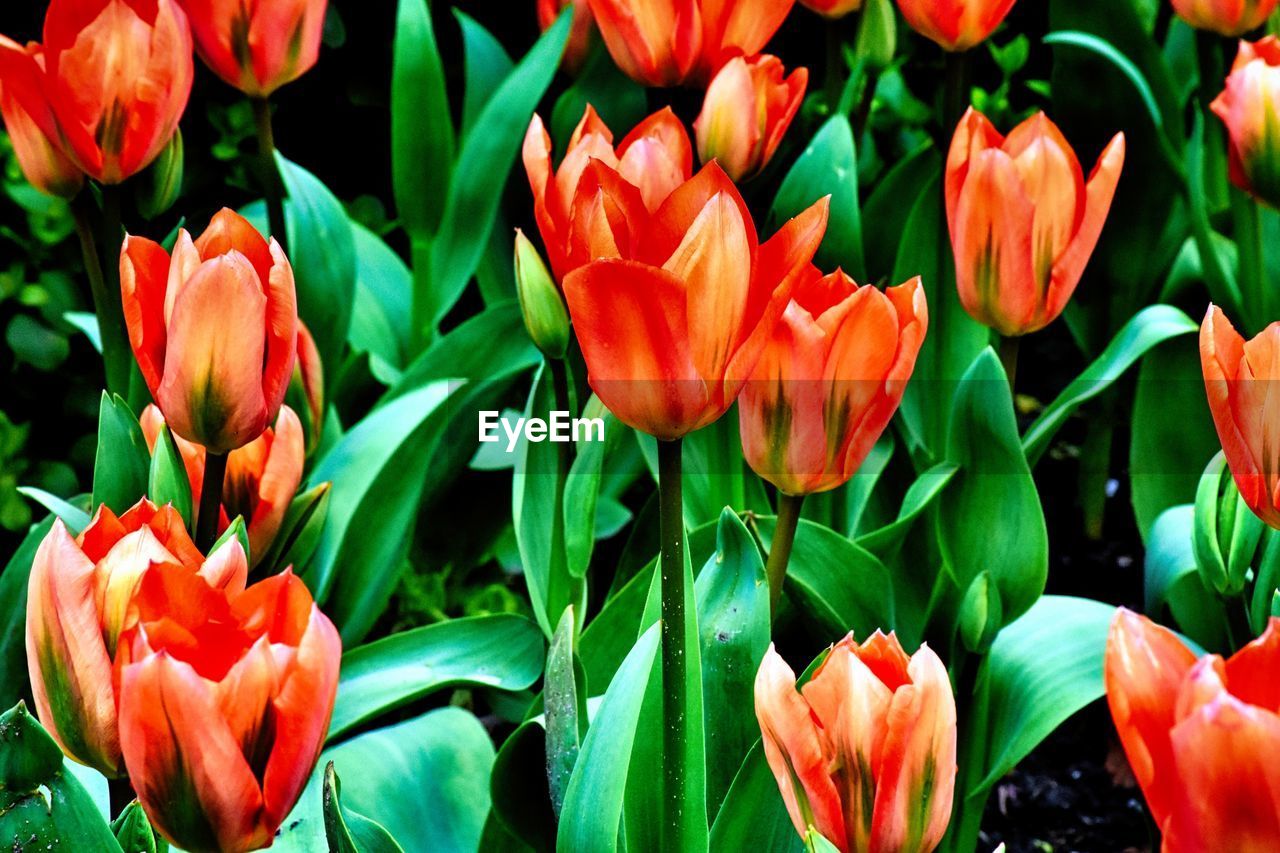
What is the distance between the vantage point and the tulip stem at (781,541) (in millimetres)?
859

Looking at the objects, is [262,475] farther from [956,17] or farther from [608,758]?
[956,17]

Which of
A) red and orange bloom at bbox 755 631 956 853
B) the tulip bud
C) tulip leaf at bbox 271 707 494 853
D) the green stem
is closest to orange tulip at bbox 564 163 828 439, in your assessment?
the green stem

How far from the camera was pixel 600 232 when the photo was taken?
66 centimetres

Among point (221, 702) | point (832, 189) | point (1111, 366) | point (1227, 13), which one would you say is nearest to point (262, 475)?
point (221, 702)

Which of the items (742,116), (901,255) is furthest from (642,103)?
(742,116)

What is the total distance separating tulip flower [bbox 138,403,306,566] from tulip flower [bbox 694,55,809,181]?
1.33 ft

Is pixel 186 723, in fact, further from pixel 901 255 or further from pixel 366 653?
pixel 901 255

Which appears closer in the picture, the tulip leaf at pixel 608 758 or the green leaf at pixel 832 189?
the tulip leaf at pixel 608 758

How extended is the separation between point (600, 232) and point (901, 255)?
2.77 feet

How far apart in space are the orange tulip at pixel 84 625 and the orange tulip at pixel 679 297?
8.1 inches

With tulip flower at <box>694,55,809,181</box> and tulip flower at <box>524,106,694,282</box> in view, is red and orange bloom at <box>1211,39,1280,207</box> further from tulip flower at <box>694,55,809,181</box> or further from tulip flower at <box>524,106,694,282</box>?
tulip flower at <box>524,106,694,282</box>

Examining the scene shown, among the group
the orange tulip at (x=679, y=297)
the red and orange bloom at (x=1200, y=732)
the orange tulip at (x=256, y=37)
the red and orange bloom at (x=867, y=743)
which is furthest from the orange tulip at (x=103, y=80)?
the red and orange bloom at (x=1200, y=732)

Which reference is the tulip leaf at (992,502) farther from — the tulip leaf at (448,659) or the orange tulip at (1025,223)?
the tulip leaf at (448,659)

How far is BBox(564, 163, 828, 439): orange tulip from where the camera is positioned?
622 millimetres
